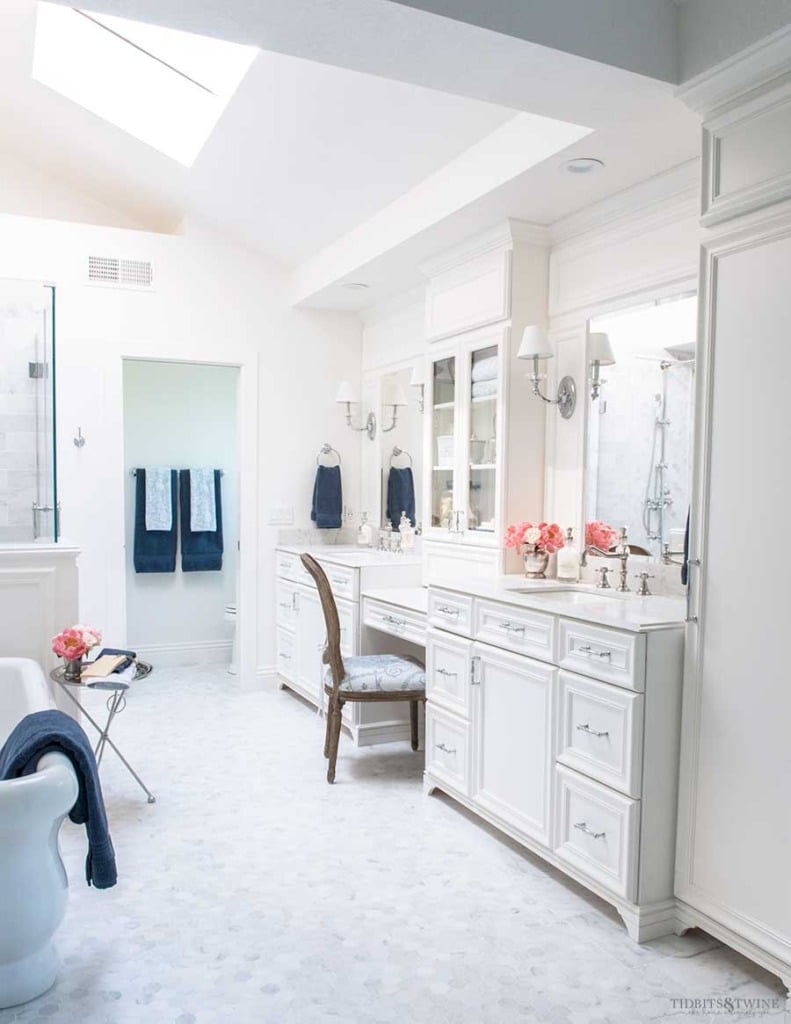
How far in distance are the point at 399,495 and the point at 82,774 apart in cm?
299

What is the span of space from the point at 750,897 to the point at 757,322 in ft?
5.04

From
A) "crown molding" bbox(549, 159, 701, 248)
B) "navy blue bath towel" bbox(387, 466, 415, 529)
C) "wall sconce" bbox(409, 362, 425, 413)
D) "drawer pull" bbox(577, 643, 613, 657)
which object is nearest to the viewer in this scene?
"drawer pull" bbox(577, 643, 613, 657)

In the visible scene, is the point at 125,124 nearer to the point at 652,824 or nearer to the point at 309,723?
the point at 309,723

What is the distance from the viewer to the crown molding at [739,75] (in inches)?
78.9

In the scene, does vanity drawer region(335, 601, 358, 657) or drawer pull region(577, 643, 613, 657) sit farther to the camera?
vanity drawer region(335, 601, 358, 657)

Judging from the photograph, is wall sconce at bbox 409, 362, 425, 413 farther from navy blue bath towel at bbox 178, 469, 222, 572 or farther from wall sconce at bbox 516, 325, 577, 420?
navy blue bath towel at bbox 178, 469, 222, 572

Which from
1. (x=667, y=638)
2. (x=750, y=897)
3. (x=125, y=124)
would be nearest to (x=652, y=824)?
(x=750, y=897)

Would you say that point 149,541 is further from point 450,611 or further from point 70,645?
point 450,611

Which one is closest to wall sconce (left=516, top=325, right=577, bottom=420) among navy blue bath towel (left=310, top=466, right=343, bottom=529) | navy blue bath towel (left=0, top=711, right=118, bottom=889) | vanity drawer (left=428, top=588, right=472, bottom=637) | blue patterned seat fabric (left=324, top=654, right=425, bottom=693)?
vanity drawer (left=428, top=588, right=472, bottom=637)

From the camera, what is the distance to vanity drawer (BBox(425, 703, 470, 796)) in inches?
124

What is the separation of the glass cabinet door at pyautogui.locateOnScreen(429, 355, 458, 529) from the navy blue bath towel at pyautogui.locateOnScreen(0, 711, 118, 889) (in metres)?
2.20

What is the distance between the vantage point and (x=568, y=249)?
11.3 ft

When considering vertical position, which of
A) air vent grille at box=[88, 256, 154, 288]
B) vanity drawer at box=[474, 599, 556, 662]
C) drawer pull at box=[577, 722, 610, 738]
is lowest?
drawer pull at box=[577, 722, 610, 738]

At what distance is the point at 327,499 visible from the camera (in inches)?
Answer: 206
